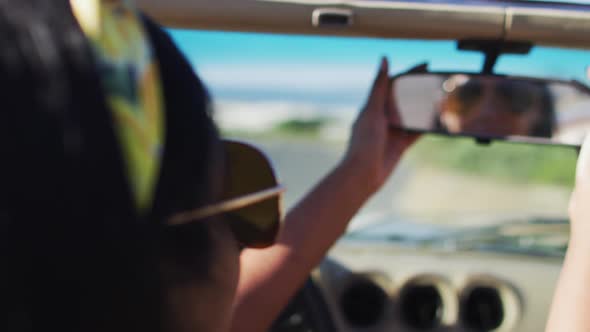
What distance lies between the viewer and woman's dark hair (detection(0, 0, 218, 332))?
94 cm

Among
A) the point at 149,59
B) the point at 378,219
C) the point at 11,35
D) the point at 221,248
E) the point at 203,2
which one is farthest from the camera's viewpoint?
the point at 378,219

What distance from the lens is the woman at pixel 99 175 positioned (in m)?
0.95

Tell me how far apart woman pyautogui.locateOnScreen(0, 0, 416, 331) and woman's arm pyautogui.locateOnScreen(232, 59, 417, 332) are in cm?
126

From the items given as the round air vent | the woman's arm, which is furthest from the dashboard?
the woman's arm

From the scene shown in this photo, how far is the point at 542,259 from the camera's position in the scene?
10.6 ft

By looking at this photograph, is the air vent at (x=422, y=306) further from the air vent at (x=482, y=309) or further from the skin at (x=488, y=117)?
the skin at (x=488, y=117)

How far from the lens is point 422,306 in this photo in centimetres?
321

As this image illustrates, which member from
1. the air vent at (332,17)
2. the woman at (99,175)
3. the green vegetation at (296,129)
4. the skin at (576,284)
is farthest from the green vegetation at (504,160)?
the woman at (99,175)

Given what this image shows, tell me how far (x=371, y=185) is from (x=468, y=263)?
0.77 m

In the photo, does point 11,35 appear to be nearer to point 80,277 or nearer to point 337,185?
point 80,277

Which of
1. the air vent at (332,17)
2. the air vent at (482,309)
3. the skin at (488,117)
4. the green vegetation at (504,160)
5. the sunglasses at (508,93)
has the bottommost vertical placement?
the green vegetation at (504,160)

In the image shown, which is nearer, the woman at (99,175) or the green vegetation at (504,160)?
the woman at (99,175)

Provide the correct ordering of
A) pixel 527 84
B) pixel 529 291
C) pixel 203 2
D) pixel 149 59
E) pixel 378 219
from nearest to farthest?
pixel 149 59
pixel 203 2
pixel 527 84
pixel 529 291
pixel 378 219

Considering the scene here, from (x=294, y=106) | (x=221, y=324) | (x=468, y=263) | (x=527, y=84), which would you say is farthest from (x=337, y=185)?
(x=294, y=106)
